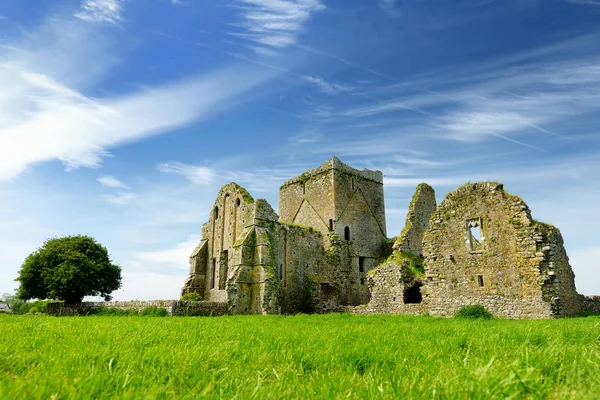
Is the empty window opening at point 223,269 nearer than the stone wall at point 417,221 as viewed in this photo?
No

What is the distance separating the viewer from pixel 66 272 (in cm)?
3209

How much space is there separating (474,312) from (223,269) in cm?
1700

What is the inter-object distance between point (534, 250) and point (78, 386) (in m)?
19.1

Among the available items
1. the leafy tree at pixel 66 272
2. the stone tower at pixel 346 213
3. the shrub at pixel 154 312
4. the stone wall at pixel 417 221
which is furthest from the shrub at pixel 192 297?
the stone wall at pixel 417 221

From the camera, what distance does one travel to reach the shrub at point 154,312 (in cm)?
2060

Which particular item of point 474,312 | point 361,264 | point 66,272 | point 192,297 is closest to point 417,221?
point 361,264

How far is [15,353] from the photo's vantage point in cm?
465

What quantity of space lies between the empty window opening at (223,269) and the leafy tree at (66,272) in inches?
513

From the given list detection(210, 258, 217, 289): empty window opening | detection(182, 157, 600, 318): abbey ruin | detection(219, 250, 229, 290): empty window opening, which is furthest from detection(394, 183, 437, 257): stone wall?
detection(210, 258, 217, 289): empty window opening

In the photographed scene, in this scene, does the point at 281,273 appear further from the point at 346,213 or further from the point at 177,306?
the point at 346,213

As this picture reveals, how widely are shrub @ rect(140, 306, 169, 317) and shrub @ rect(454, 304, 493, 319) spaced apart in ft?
48.6

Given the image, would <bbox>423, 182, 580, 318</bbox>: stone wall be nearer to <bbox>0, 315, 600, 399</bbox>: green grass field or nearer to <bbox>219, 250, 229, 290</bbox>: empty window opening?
<bbox>0, 315, 600, 399</bbox>: green grass field

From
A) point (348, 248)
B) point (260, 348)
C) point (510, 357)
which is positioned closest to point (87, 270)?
point (348, 248)

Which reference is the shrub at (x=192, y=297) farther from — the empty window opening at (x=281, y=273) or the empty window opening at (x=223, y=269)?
the empty window opening at (x=281, y=273)
